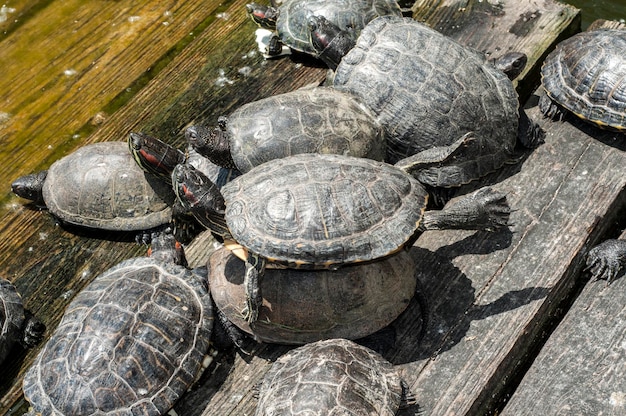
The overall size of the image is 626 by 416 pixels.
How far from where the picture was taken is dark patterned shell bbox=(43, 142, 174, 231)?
5.29 m

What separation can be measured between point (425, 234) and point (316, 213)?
1002 millimetres

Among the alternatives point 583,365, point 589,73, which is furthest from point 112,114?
point 583,365

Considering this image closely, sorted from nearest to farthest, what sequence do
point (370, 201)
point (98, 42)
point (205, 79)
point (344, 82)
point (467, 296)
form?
point (370, 201) < point (467, 296) < point (344, 82) < point (205, 79) < point (98, 42)

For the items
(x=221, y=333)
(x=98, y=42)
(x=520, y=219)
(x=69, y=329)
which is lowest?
(x=520, y=219)

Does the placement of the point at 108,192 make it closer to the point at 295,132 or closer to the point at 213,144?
the point at 213,144

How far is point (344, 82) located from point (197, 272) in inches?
62.8

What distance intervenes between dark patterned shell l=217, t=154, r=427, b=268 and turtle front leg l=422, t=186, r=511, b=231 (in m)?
0.16

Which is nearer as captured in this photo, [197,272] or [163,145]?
[197,272]

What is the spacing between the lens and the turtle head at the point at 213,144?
484cm

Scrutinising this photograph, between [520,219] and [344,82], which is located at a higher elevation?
[344,82]

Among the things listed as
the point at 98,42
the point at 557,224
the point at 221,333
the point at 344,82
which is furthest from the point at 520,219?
the point at 98,42

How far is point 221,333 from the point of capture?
437 cm

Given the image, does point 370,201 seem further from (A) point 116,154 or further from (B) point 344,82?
(A) point 116,154

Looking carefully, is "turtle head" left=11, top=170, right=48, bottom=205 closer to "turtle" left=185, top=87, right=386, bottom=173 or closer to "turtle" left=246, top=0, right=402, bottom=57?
"turtle" left=185, top=87, right=386, bottom=173
